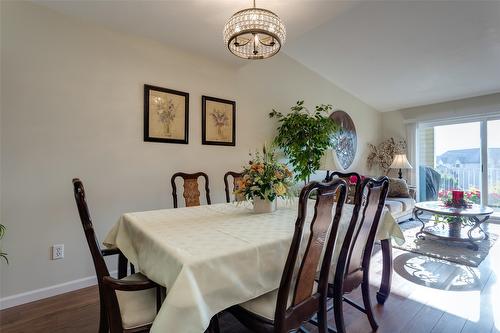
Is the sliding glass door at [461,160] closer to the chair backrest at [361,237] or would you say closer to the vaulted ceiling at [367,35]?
the vaulted ceiling at [367,35]

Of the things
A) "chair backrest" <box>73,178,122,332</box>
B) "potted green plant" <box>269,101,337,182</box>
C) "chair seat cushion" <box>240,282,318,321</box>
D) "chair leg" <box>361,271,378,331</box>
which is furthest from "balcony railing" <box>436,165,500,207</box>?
"chair backrest" <box>73,178,122,332</box>

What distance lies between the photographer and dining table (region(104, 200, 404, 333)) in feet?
2.99

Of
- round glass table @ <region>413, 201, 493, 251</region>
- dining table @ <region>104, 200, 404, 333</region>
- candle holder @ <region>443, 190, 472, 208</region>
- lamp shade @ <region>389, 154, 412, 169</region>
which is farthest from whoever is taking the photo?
lamp shade @ <region>389, 154, 412, 169</region>

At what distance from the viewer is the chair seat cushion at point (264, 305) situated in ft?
3.79

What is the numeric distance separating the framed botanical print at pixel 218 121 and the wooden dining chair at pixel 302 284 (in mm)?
2152

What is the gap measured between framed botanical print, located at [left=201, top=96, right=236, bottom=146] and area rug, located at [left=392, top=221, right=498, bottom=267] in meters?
2.69

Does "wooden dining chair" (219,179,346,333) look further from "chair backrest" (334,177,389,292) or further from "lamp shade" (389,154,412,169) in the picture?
"lamp shade" (389,154,412,169)

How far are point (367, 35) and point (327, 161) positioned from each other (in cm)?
176

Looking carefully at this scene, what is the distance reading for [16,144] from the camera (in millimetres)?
2014

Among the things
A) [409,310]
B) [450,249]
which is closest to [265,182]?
[409,310]

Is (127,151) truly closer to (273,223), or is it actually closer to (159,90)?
(159,90)

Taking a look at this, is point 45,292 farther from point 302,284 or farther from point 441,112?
point 441,112

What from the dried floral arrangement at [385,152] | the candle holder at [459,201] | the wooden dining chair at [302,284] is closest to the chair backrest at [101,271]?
the wooden dining chair at [302,284]

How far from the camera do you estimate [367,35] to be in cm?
341
